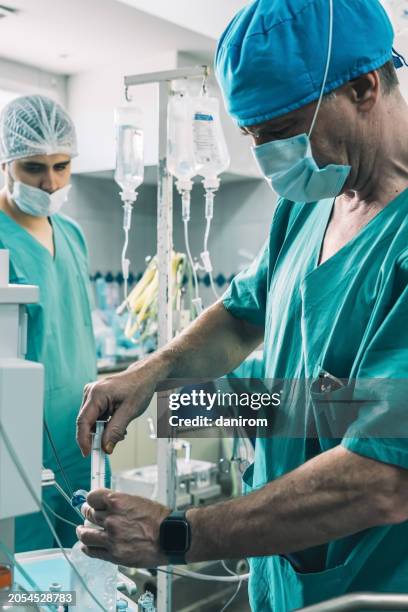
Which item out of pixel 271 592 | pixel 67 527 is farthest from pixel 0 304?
pixel 67 527

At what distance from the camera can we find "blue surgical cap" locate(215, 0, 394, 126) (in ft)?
3.27

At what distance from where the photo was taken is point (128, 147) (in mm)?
1957

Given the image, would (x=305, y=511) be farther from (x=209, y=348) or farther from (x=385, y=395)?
(x=209, y=348)

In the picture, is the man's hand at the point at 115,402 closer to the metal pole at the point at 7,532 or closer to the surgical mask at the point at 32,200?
the metal pole at the point at 7,532

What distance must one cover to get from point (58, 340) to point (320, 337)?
3.87ft

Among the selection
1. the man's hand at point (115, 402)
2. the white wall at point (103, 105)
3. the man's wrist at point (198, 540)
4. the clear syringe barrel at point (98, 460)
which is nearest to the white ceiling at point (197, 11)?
the white wall at point (103, 105)

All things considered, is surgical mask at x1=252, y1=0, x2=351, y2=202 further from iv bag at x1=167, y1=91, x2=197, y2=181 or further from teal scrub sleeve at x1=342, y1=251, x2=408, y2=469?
iv bag at x1=167, y1=91, x2=197, y2=181

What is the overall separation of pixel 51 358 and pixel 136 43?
1.87 m

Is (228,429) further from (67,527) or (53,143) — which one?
(53,143)

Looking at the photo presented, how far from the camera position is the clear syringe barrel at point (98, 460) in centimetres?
102

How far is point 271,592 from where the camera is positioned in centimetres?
119

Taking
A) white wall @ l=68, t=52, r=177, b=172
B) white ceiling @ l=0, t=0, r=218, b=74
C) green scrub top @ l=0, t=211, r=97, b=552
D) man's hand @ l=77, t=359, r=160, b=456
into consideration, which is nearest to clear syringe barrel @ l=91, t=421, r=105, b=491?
man's hand @ l=77, t=359, r=160, b=456

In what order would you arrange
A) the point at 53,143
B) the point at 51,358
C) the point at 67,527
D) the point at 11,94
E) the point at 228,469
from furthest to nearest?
the point at 11,94 < the point at 228,469 < the point at 53,143 < the point at 51,358 < the point at 67,527

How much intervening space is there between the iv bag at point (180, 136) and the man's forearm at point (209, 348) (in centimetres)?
64
